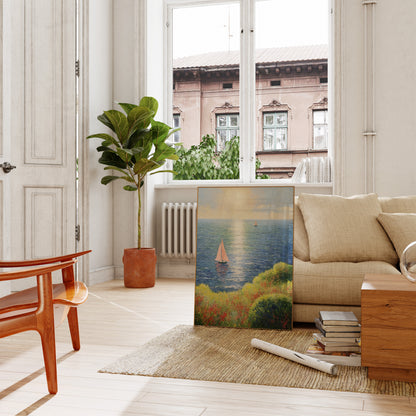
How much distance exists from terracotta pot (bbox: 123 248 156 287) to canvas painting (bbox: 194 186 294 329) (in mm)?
1706

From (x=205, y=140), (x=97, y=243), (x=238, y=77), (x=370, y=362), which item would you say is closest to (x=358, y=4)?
Result: (x=238, y=77)

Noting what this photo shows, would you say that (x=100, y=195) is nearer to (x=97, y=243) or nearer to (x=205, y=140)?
(x=97, y=243)

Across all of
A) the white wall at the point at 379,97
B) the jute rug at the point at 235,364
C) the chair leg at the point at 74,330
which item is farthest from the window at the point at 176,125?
the chair leg at the point at 74,330

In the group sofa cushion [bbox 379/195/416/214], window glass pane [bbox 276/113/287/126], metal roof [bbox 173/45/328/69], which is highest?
metal roof [bbox 173/45/328/69]

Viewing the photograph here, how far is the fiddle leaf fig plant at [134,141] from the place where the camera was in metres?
4.75

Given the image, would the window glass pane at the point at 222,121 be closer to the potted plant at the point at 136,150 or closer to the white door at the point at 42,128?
the potted plant at the point at 136,150

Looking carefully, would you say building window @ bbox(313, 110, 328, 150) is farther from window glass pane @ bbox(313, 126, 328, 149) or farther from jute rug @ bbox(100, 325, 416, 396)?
jute rug @ bbox(100, 325, 416, 396)

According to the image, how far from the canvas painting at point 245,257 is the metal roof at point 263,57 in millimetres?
2762

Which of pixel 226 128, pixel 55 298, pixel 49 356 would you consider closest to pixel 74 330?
pixel 55 298

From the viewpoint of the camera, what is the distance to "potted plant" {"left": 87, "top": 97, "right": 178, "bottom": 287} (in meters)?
4.76

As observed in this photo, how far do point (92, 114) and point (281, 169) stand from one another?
199cm

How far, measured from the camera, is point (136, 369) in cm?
232

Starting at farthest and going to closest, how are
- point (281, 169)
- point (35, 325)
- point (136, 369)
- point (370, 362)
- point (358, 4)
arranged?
point (281, 169) → point (358, 4) → point (136, 369) → point (370, 362) → point (35, 325)

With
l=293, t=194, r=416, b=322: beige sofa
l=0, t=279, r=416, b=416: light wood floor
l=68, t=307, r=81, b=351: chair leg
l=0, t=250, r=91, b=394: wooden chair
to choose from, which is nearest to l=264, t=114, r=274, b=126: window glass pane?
l=293, t=194, r=416, b=322: beige sofa
